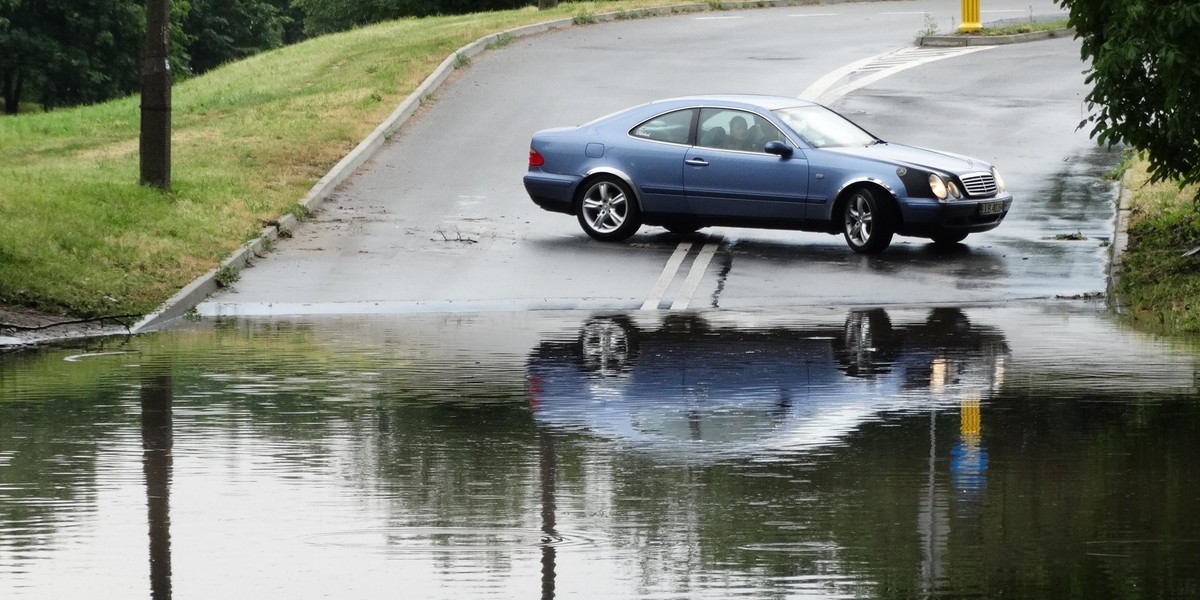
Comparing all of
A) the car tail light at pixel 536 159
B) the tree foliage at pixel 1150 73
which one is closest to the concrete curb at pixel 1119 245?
the tree foliage at pixel 1150 73

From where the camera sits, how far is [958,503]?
25.4ft

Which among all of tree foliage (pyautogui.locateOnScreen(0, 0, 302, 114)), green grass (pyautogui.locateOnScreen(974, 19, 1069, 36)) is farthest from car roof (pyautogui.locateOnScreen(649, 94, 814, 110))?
tree foliage (pyautogui.locateOnScreen(0, 0, 302, 114))

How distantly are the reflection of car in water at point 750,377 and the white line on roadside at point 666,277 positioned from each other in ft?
3.07

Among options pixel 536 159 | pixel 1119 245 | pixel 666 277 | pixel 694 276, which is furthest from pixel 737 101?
pixel 1119 245

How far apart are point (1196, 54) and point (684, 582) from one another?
339 inches

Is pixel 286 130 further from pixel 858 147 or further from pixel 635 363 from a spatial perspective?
pixel 635 363

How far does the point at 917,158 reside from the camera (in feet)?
57.6

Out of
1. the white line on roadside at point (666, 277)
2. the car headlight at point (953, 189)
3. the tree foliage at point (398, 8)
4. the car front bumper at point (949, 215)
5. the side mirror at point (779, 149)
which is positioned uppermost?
the tree foliage at point (398, 8)

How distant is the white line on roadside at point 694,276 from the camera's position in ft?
50.3

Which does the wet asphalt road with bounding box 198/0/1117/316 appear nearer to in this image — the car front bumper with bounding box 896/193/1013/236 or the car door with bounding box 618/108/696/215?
the car front bumper with bounding box 896/193/1013/236

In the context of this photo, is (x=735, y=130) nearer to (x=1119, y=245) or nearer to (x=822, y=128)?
(x=822, y=128)

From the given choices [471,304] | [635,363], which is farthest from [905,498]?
[471,304]

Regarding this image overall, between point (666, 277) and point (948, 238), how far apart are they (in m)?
3.18

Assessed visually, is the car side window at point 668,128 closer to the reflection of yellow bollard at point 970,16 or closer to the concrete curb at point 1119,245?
the concrete curb at point 1119,245
